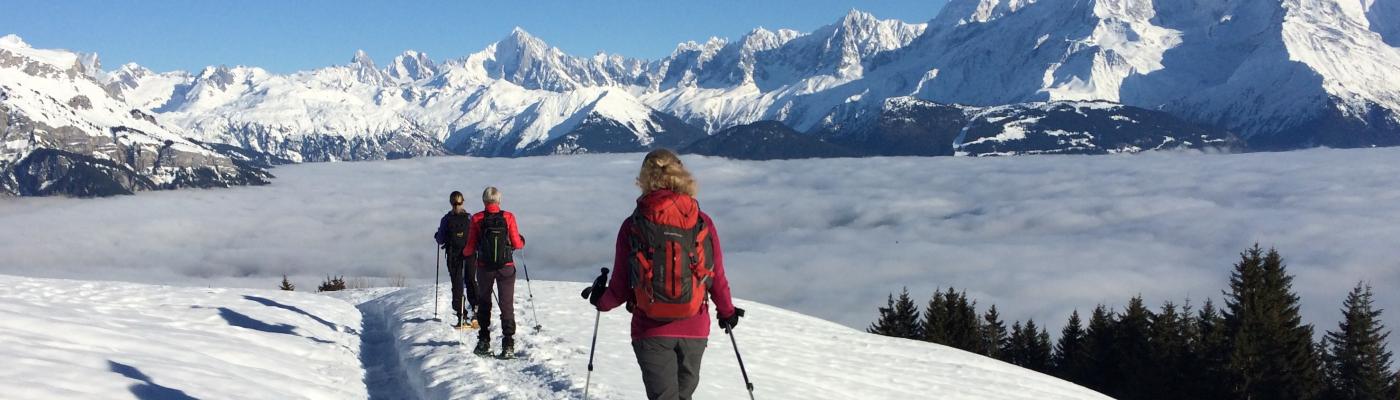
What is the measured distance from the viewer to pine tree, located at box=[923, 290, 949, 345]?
208ft

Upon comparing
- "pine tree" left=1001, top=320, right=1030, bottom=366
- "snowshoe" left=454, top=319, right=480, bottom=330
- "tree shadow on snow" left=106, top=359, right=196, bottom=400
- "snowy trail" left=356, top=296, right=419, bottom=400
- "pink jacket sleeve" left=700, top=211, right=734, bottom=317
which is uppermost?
"pink jacket sleeve" left=700, top=211, right=734, bottom=317

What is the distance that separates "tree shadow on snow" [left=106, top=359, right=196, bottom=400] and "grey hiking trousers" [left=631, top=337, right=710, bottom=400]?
6.27 metres

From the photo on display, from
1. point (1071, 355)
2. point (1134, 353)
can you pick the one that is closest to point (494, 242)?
point (1134, 353)

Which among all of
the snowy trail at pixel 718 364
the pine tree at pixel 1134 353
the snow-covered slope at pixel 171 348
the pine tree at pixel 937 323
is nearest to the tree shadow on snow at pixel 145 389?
the snow-covered slope at pixel 171 348

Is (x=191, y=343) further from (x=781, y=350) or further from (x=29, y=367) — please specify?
(x=781, y=350)

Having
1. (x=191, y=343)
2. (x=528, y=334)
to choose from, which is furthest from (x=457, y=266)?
(x=191, y=343)

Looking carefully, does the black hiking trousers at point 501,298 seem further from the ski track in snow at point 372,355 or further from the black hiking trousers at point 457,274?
the black hiking trousers at point 457,274

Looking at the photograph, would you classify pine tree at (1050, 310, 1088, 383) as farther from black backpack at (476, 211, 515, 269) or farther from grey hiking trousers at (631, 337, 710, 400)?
grey hiking trousers at (631, 337, 710, 400)

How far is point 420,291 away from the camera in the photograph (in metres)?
25.5

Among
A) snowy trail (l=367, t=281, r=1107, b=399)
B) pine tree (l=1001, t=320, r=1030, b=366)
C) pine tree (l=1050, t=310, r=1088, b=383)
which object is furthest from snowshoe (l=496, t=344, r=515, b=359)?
pine tree (l=1001, t=320, r=1030, b=366)

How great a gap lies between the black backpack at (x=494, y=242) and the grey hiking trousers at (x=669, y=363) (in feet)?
24.3

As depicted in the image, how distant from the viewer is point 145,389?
10.0 meters

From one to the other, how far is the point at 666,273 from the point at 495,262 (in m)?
7.96

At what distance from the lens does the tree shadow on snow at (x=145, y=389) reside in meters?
9.81
